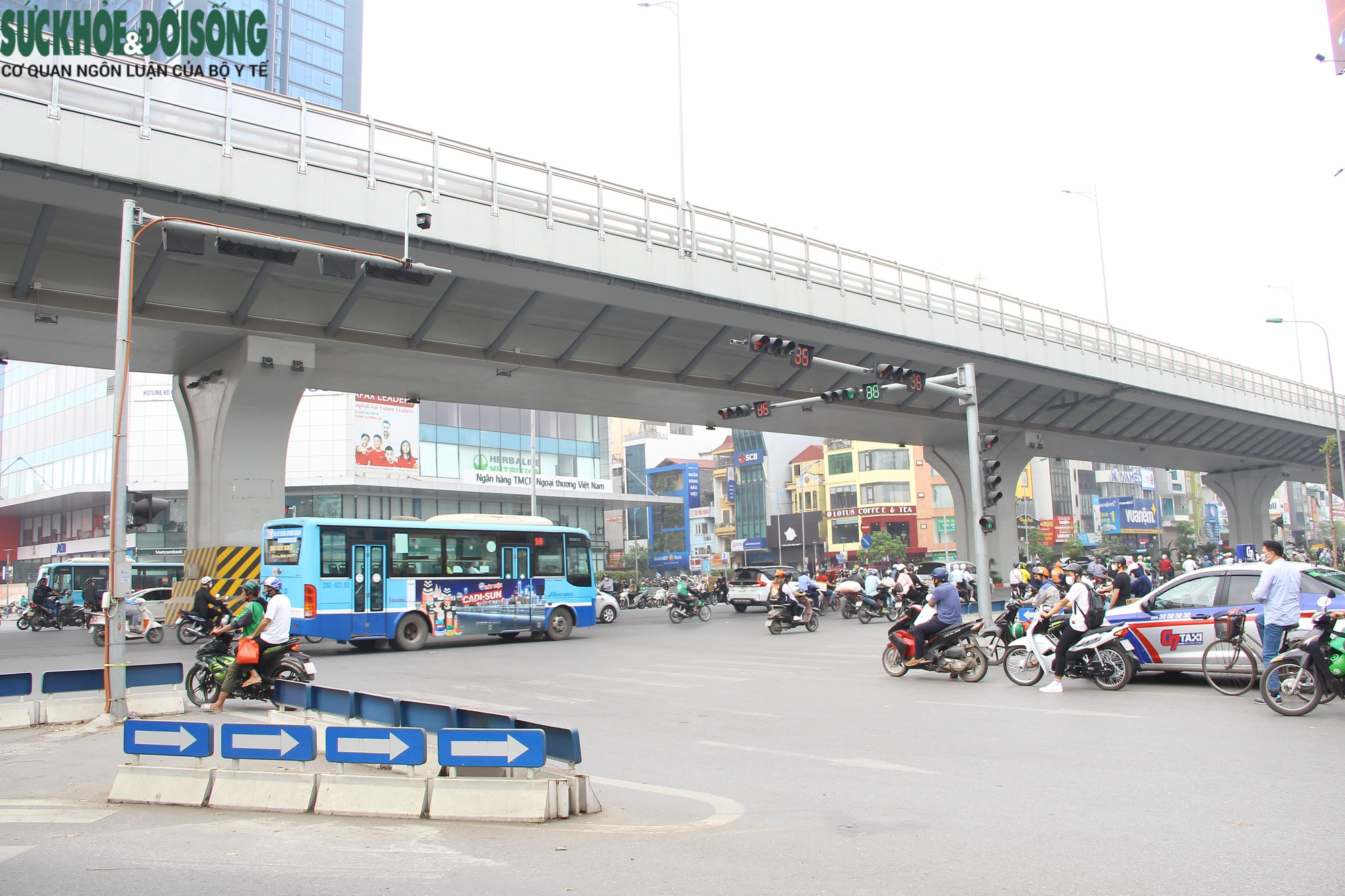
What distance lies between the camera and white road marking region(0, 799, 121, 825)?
20.9 feet

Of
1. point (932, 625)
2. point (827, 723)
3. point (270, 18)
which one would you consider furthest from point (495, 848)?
point (270, 18)

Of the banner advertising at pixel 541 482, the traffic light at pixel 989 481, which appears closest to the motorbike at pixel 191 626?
the traffic light at pixel 989 481

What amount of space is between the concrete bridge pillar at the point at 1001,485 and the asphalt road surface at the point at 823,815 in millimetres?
27923

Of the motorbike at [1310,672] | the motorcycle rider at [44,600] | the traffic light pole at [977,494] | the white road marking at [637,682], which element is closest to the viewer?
the motorbike at [1310,672]

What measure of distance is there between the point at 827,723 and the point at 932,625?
13.8 ft

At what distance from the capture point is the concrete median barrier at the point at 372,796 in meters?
6.32

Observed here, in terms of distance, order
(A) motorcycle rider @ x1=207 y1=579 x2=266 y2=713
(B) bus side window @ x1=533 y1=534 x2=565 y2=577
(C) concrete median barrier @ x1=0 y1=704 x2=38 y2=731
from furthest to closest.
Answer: (B) bus side window @ x1=533 y1=534 x2=565 y2=577, (A) motorcycle rider @ x1=207 y1=579 x2=266 y2=713, (C) concrete median barrier @ x1=0 y1=704 x2=38 y2=731

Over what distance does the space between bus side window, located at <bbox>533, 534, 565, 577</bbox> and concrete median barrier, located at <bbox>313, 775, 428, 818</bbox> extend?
17.2 meters

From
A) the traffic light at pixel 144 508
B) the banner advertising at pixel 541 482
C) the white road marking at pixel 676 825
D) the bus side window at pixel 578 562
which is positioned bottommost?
the white road marking at pixel 676 825

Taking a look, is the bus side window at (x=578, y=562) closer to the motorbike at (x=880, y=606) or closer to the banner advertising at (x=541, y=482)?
the motorbike at (x=880, y=606)

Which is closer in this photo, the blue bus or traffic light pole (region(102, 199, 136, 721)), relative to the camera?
traffic light pole (region(102, 199, 136, 721))

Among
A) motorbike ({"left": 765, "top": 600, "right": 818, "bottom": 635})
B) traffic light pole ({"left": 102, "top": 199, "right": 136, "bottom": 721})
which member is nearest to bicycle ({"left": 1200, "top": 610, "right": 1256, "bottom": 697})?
traffic light pole ({"left": 102, "top": 199, "right": 136, "bottom": 721})

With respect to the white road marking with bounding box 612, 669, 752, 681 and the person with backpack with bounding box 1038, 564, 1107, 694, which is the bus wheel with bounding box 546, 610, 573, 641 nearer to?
the white road marking with bounding box 612, 669, 752, 681

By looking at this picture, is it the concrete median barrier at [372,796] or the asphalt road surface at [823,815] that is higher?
the concrete median barrier at [372,796]
